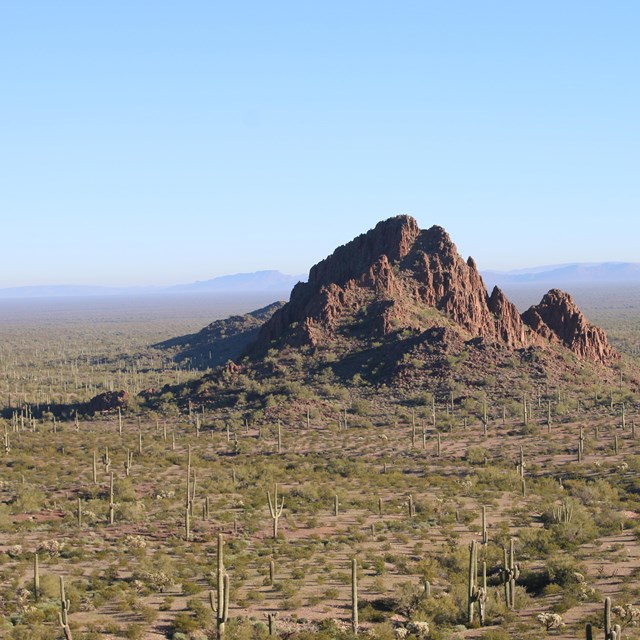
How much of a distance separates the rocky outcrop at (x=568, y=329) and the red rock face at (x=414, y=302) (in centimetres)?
10

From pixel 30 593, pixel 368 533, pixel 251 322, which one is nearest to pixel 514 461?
pixel 368 533

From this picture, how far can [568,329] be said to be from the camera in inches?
3194

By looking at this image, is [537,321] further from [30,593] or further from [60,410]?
[30,593]

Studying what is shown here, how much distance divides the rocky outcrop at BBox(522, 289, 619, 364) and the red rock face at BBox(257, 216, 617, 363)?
0.33 ft

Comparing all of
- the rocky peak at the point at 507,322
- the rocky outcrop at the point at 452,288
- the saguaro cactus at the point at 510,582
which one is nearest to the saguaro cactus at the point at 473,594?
the saguaro cactus at the point at 510,582

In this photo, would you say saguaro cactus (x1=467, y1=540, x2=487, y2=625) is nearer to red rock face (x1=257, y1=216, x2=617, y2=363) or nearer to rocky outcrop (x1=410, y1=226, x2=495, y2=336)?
red rock face (x1=257, y1=216, x2=617, y2=363)

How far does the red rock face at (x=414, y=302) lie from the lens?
79000 millimetres

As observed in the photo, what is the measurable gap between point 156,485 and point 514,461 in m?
22.4

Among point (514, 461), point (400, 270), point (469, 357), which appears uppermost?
point (400, 270)

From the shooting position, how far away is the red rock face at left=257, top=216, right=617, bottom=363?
259 feet

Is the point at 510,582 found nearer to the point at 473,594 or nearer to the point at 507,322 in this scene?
the point at 473,594

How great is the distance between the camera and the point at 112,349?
16200 cm

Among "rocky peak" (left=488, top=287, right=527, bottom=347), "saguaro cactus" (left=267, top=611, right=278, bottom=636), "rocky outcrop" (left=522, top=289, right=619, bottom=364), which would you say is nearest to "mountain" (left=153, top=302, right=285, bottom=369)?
"rocky peak" (left=488, top=287, right=527, bottom=347)

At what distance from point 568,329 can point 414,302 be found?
16092 mm
